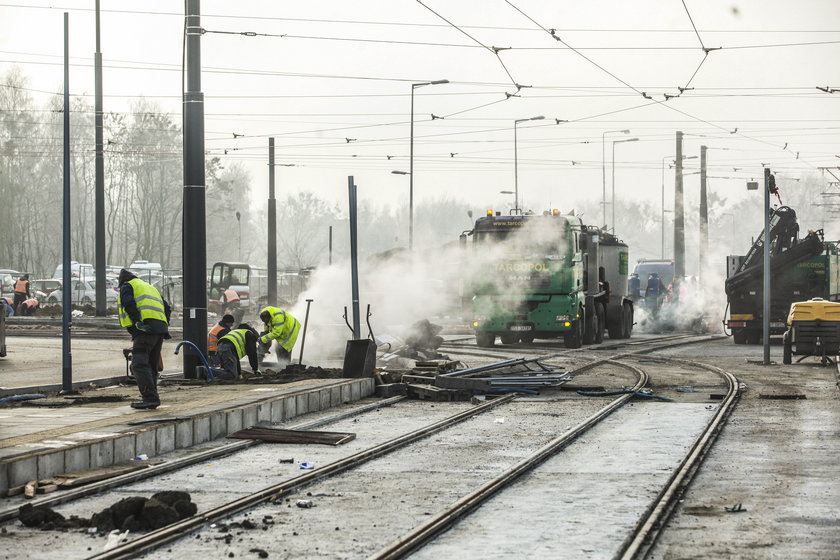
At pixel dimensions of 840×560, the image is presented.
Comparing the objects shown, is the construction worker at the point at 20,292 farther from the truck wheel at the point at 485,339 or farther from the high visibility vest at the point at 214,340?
the high visibility vest at the point at 214,340

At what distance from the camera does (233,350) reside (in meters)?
18.8

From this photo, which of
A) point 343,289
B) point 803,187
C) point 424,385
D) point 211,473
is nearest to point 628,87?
point 343,289

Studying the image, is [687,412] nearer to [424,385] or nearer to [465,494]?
[424,385]

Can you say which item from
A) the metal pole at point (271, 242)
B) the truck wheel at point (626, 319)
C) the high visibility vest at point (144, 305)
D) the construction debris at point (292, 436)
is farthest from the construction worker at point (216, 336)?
the metal pole at point (271, 242)

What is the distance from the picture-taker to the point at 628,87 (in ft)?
104

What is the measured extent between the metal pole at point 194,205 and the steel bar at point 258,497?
5.77 m

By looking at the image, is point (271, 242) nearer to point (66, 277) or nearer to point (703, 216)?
point (703, 216)

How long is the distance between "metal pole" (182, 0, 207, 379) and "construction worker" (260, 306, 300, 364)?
1.51 m

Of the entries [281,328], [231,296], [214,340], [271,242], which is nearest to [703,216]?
[271,242]

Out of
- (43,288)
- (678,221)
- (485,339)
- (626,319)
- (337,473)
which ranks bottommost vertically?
(337,473)

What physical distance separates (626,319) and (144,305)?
26361 mm

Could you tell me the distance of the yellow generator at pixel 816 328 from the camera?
24.0 metres

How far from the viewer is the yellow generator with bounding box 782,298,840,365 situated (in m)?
24.0

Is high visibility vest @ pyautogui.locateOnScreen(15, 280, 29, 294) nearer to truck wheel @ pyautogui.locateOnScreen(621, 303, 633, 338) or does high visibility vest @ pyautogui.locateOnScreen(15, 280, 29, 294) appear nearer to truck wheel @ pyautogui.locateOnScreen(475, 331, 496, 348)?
truck wheel @ pyautogui.locateOnScreen(475, 331, 496, 348)
